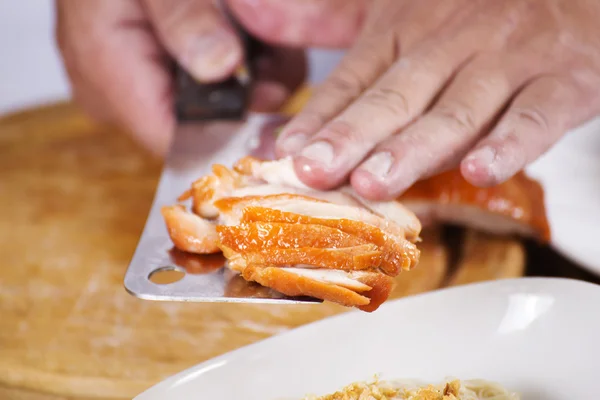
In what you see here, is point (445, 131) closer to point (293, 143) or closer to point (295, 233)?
point (293, 143)

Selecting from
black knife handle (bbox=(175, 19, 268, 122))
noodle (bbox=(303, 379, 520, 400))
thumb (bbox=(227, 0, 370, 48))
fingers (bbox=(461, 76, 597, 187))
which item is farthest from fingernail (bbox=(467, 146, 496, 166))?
thumb (bbox=(227, 0, 370, 48))

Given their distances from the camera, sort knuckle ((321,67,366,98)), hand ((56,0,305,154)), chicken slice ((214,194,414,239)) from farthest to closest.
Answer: hand ((56,0,305,154)) < knuckle ((321,67,366,98)) < chicken slice ((214,194,414,239))

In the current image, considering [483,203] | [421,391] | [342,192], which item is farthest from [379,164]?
[483,203]

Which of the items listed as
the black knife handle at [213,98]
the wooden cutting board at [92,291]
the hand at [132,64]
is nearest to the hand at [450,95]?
the black knife handle at [213,98]

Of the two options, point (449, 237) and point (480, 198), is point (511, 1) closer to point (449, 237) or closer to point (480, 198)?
point (480, 198)

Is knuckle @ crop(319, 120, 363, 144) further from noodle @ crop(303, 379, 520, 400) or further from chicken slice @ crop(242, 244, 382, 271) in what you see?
noodle @ crop(303, 379, 520, 400)

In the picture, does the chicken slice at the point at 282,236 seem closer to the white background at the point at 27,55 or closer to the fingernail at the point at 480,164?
the fingernail at the point at 480,164

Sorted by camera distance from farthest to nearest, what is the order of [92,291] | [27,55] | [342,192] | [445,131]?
1. [27,55]
2. [92,291]
3. [445,131]
4. [342,192]
